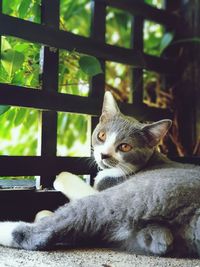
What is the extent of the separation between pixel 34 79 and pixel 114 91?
0.69m

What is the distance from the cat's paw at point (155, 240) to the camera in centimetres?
107

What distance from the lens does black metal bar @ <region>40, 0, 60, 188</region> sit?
1.57 m

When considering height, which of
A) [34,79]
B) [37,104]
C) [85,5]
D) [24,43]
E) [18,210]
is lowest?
[18,210]

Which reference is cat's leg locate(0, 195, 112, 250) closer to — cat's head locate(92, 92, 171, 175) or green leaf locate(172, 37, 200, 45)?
cat's head locate(92, 92, 171, 175)

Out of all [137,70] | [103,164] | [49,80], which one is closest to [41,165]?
[103,164]

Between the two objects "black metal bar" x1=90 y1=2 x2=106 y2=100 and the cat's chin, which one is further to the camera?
"black metal bar" x1=90 y1=2 x2=106 y2=100

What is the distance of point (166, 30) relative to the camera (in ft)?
7.13

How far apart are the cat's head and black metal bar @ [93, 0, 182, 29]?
1.85 ft

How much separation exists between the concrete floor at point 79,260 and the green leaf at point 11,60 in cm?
71

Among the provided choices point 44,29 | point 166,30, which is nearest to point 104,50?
point 44,29

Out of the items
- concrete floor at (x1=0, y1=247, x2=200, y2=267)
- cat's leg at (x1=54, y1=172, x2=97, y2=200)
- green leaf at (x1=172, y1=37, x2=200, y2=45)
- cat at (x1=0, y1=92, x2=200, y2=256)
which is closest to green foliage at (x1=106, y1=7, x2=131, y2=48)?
green leaf at (x1=172, y1=37, x2=200, y2=45)

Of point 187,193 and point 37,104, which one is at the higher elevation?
point 37,104

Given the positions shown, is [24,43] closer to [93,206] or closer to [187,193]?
[93,206]

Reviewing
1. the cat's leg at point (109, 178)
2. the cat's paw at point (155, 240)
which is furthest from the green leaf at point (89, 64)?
the cat's paw at point (155, 240)
